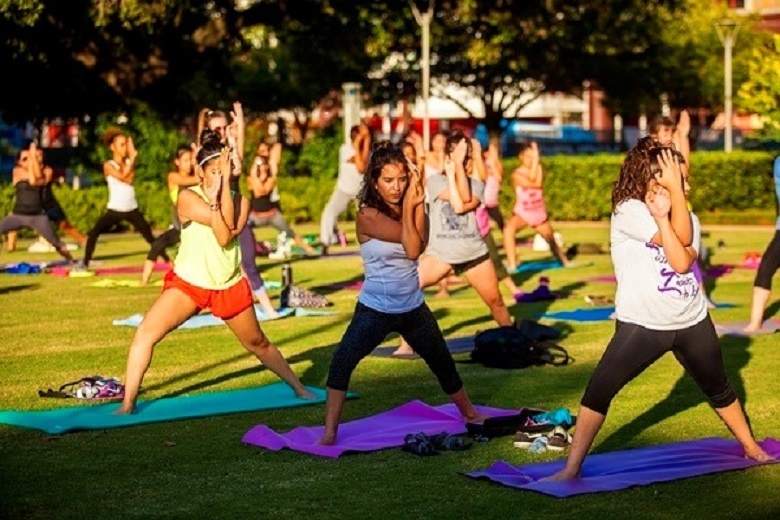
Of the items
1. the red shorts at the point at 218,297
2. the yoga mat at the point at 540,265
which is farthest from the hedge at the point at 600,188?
the red shorts at the point at 218,297

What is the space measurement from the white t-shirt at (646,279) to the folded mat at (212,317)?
8.26 meters

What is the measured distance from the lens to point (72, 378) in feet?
44.0

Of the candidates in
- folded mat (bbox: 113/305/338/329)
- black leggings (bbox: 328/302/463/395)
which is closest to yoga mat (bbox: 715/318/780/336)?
folded mat (bbox: 113/305/338/329)

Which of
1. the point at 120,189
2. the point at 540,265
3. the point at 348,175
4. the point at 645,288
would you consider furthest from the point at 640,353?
the point at 348,175

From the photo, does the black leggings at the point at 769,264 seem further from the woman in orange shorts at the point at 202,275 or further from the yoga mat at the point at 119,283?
the yoga mat at the point at 119,283

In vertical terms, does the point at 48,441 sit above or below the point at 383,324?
below

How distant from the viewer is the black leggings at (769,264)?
1525 centimetres

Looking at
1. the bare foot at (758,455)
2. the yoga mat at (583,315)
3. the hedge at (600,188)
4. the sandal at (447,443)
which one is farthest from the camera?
the hedge at (600,188)

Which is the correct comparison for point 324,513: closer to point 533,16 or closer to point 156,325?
point 156,325

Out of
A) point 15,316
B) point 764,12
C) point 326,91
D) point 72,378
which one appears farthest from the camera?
point 764,12

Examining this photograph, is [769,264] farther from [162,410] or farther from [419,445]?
[419,445]

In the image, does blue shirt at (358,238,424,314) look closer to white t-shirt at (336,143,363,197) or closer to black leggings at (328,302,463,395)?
black leggings at (328,302,463,395)

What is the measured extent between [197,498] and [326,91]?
5632cm

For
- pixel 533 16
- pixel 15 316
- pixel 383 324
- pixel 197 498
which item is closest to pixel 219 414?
pixel 383 324
